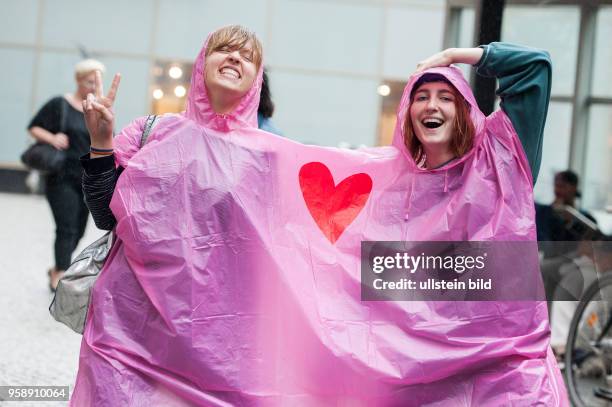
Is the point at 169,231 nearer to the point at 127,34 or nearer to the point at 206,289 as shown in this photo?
the point at 206,289

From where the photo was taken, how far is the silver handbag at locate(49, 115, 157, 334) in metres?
2.59

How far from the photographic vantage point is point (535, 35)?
7.93 meters

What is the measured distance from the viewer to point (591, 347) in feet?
13.8

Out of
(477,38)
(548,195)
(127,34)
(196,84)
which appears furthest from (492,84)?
(127,34)

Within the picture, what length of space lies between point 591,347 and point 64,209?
11.0ft

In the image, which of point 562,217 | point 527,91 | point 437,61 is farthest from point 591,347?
point 437,61

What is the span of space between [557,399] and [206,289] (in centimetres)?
104

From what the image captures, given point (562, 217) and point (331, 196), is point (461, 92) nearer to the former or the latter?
point (331, 196)

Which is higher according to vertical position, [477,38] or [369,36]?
[369,36]

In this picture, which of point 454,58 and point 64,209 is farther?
point 64,209

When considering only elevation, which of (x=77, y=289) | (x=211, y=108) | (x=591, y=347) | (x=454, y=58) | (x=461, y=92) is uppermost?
Answer: (x=454, y=58)

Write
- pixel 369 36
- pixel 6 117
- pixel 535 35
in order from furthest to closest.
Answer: pixel 6 117 → pixel 369 36 → pixel 535 35

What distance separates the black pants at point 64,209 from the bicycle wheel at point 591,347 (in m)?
3.20

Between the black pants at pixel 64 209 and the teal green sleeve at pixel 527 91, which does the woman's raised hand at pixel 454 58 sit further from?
the black pants at pixel 64 209
